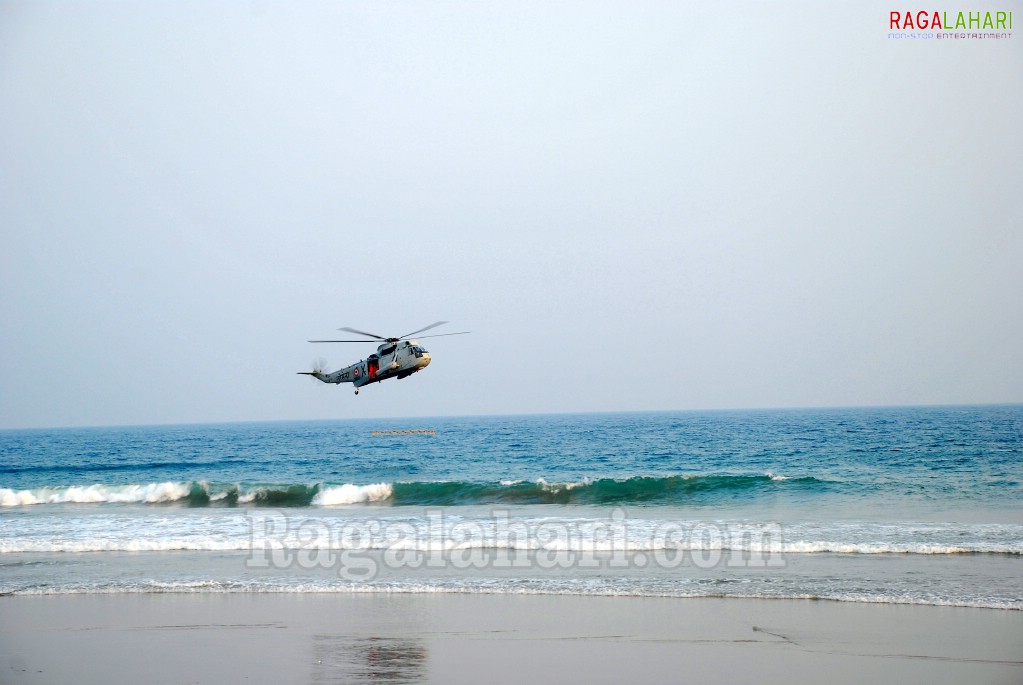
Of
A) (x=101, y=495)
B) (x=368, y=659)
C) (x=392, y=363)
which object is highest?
(x=392, y=363)

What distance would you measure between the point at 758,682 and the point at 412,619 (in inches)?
178

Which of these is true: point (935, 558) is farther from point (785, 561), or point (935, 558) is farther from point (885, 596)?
point (885, 596)

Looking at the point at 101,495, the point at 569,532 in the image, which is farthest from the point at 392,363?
the point at 101,495

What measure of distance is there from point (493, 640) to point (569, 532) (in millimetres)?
8089

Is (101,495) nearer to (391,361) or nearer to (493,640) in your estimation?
(391,361)

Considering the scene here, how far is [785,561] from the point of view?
14680mm

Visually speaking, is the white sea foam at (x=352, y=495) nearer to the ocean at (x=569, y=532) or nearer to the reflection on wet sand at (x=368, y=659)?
the ocean at (x=569, y=532)

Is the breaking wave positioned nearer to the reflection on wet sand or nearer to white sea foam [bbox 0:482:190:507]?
white sea foam [bbox 0:482:190:507]

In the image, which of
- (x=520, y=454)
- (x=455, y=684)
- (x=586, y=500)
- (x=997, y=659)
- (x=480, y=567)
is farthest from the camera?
(x=520, y=454)

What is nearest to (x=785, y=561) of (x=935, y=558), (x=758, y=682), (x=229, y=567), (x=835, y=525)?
(x=935, y=558)

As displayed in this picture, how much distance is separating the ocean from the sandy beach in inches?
29.7

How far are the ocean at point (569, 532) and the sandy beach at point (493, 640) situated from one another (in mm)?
755

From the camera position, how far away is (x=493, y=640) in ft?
32.6

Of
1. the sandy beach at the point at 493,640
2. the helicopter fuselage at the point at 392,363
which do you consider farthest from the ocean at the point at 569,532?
the helicopter fuselage at the point at 392,363
